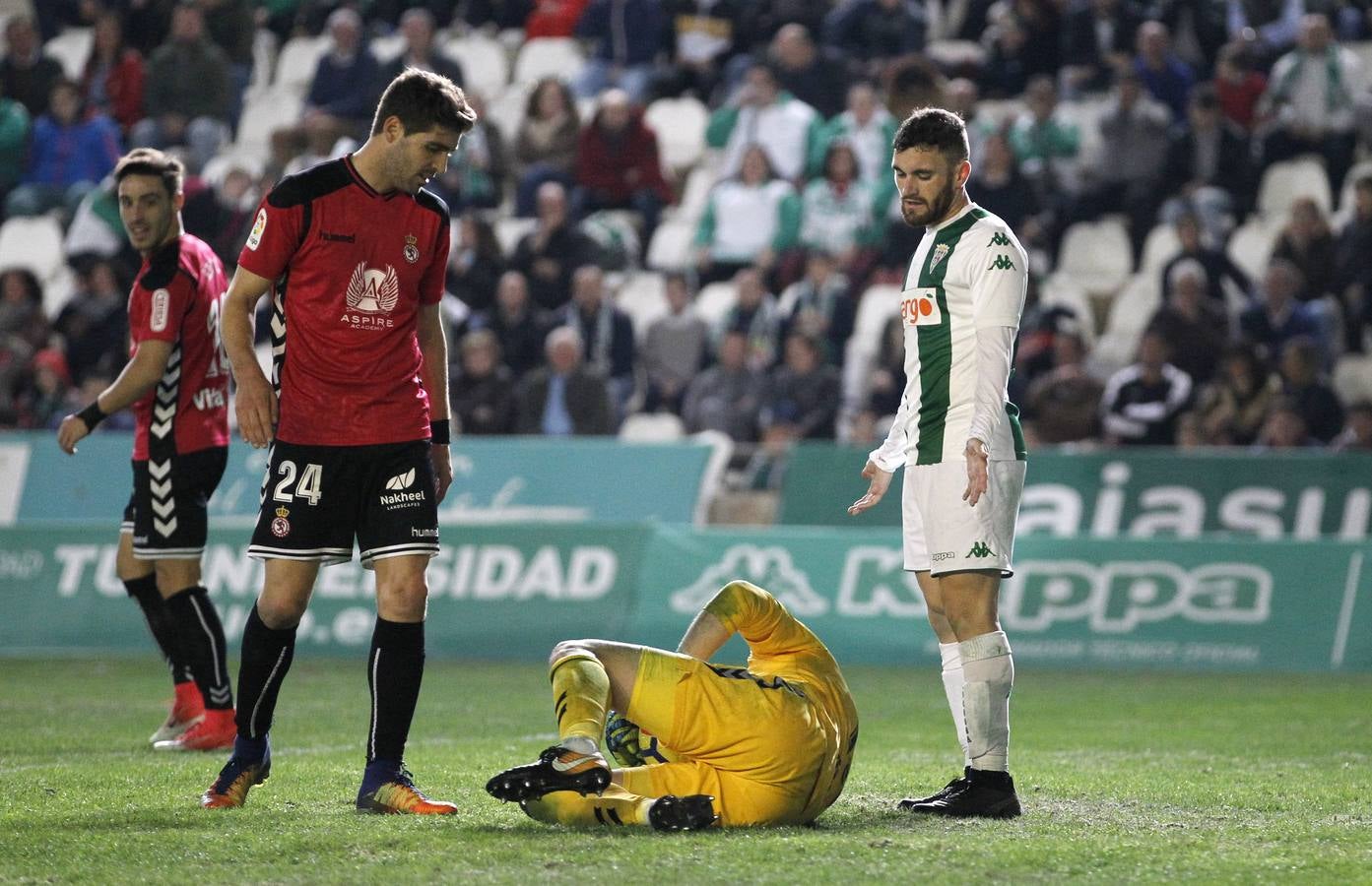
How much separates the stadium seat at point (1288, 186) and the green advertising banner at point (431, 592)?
7313mm

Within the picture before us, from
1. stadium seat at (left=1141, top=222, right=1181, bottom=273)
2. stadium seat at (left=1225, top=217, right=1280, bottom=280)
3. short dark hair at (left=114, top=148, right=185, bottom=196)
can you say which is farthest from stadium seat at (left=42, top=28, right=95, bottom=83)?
short dark hair at (left=114, top=148, right=185, bottom=196)

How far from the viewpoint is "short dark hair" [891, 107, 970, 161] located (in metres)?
5.94

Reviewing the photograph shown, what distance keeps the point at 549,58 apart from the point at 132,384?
44.7 ft

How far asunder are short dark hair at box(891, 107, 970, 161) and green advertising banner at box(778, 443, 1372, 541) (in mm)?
7518

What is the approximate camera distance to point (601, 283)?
1686 centimetres

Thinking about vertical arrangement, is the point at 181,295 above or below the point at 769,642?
above

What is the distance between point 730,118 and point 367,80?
4165mm

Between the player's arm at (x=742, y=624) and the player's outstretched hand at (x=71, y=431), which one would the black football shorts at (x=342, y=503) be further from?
the player's outstretched hand at (x=71, y=431)

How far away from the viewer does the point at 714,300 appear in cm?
1764

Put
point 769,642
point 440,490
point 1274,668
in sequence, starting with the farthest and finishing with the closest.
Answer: point 1274,668 < point 440,490 < point 769,642

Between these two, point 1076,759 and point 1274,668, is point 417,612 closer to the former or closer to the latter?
point 1076,759

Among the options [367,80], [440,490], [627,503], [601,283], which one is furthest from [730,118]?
[440,490]

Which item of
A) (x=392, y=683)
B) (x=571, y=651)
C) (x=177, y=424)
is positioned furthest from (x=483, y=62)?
(x=571, y=651)

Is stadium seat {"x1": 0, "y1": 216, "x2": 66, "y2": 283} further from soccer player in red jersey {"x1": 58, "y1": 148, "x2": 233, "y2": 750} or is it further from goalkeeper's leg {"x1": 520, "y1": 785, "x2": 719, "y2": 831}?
goalkeeper's leg {"x1": 520, "y1": 785, "x2": 719, "y2": 831}
